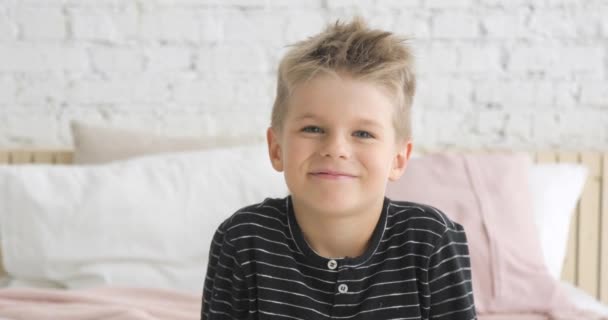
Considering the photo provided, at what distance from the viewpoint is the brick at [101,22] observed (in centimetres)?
238

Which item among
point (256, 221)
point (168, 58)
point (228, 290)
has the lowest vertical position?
point (228, 290)

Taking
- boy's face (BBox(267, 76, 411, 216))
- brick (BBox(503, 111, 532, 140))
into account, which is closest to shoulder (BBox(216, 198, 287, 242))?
boy's face (BBox(267, 76, 411, 216))

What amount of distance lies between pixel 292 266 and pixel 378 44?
0.35 metres

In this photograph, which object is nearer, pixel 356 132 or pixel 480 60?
pixel 356 132

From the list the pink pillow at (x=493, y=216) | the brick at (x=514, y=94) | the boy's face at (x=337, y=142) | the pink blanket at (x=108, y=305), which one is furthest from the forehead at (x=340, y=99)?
the brick at (x=514, y=94)

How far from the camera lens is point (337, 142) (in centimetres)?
112

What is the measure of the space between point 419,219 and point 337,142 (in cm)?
23

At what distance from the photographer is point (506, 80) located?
2463 mm

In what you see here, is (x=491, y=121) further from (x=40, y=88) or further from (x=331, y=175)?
(x=331, y=175)

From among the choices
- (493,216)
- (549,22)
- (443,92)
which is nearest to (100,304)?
(493,216)

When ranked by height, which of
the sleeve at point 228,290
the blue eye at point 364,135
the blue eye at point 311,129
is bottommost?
the sleeve at point 228,290

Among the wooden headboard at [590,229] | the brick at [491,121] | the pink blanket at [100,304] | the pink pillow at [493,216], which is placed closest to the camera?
the pink blanket at [100,304]

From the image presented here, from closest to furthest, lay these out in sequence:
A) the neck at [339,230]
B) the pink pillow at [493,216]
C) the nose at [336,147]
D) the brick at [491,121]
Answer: the nose at [336,147], the neck at [339,230], the pink pillow at [493,216], the brick at [491,121]

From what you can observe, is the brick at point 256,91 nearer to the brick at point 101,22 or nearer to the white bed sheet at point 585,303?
the brick at point 101,22
